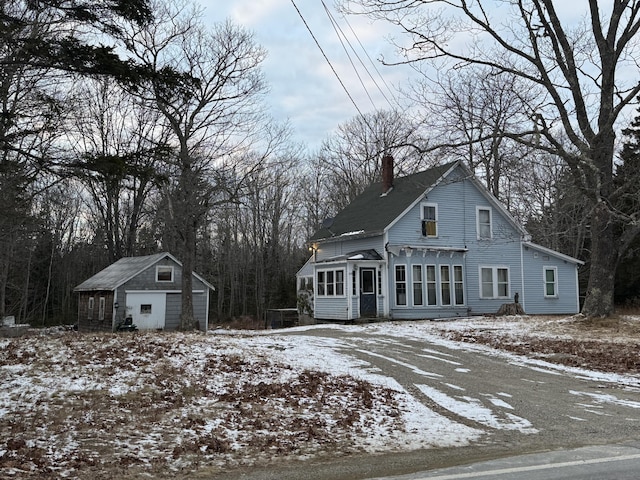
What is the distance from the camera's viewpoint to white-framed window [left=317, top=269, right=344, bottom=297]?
26.0 meters

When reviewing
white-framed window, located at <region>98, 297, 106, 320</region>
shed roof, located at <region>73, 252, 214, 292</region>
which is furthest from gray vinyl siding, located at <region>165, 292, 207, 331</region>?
white-framed window, located at <region>98, 297, 106, 320</region>

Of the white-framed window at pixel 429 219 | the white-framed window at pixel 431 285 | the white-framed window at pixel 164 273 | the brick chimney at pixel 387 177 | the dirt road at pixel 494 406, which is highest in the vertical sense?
the brick chimney at pixel 387 177

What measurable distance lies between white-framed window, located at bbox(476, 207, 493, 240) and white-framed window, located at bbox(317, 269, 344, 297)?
24.9 ft

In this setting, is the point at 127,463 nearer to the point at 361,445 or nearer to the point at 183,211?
the point at 361,445

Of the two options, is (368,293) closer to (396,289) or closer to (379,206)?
(396,289)

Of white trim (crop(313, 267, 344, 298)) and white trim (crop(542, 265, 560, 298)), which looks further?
white trim (crop(542, 265, 560, 298))

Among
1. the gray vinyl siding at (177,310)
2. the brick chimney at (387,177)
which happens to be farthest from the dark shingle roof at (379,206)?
the gray vinyl siding at (177,310)

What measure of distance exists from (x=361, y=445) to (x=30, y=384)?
5016 millimetres

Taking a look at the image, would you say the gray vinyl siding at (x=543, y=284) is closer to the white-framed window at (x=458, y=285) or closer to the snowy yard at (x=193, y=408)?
the white-framed window at (x=458, y=285)

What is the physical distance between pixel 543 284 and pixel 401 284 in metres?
8.76

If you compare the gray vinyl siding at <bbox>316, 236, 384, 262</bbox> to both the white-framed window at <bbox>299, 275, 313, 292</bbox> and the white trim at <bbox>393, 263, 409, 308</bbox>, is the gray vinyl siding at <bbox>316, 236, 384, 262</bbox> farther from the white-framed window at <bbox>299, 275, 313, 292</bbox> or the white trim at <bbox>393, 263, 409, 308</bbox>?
the white-framed window at <bbox>299, 275, 313, 292</bbox>

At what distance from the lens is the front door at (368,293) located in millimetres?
25047

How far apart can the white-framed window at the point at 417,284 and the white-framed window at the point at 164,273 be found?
14767mm

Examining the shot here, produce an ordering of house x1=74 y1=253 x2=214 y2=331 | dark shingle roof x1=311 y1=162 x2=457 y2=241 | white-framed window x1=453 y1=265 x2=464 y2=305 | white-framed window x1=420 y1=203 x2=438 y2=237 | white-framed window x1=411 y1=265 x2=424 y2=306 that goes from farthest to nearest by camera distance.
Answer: house x1=74 y1=253 x2=214 y2=331 < white-framed window x1=453 y1=265 x2=464 y2=305 < white-framed window x1=420 y1=203 x2=438 y2=237 < dark shingle roof x1=311 y1=162 x2=457 y2=241 < white-framed window x1=411 y1=265 x2=424 y2=306
